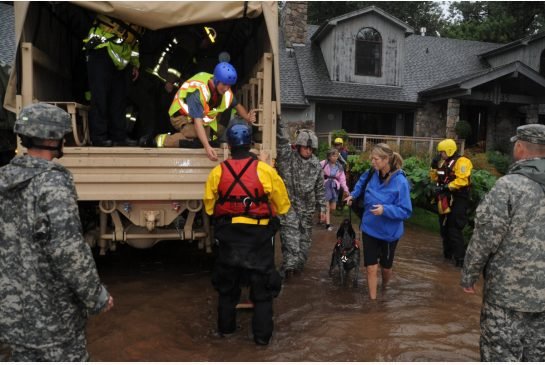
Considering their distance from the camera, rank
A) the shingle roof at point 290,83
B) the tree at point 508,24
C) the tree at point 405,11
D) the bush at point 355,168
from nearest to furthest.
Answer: the bush at point 355,168 < the shingle roof at point 290,83 < the tree at point 508,24 < the tree at point 405,11

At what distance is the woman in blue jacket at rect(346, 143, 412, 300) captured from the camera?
4.71m

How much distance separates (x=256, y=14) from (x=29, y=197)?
323cm

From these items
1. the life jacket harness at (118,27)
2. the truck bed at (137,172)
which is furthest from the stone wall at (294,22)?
the truck bed at (137,172)

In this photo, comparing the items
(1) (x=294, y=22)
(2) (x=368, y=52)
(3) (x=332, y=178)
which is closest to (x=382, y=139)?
(2) (x=368, y=52)

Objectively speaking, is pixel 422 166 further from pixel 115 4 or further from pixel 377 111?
pixel 377 111

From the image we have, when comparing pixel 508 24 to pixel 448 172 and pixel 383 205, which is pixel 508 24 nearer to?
pixel 448 172

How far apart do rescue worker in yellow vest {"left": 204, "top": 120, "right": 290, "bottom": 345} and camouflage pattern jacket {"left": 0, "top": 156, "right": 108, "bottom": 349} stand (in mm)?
1550

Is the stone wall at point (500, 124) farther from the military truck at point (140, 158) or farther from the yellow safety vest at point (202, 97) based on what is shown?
the yellow safety vest at point (202, 97)

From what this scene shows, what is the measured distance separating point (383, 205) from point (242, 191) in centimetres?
156

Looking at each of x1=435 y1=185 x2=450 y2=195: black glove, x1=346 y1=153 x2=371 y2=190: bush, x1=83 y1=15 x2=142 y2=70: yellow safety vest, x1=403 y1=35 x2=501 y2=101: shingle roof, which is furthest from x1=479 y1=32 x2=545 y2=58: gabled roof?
x1=83 y1=15 x2=142 y2=70: yellow safety vest

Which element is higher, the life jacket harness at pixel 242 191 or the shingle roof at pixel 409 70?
the shingle roof at pixel 409 70

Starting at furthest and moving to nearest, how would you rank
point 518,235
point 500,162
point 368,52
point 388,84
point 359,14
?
point 388,84 → point 368,52 → point 359,14 → point 500,162 → point 518,235

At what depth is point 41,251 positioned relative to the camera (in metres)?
2.37

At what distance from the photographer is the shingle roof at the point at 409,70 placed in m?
18.0
